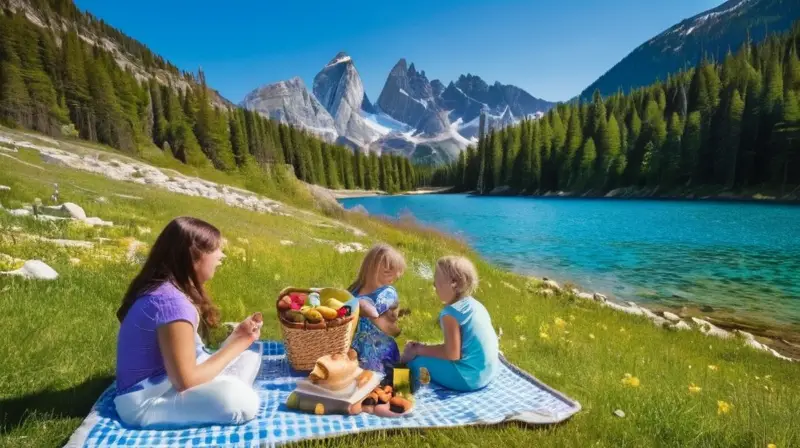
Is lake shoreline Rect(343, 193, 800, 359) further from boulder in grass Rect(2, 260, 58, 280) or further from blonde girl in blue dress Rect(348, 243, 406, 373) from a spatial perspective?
boulder in grass Rect(2, 260, 58, 280)

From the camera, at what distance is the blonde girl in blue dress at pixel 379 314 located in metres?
5.02

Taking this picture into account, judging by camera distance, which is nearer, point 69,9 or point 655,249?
point 655,249

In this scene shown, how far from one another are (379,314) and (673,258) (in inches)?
872

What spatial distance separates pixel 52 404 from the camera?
3898 millimetres

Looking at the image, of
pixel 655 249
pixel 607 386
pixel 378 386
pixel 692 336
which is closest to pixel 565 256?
pixel 655 249

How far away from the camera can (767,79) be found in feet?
238

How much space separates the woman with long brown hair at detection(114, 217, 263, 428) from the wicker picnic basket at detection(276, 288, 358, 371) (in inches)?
41.3

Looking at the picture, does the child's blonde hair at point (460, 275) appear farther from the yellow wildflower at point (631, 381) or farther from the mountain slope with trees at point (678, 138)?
the mountain slope with trees at point (678, 138)

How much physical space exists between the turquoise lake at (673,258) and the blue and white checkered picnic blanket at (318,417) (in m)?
12.2

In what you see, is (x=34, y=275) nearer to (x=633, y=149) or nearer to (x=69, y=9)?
(x=633, y=149)

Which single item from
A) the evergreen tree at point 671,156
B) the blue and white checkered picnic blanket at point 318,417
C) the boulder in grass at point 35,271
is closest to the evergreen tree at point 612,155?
the evergreen tree at point 671,156

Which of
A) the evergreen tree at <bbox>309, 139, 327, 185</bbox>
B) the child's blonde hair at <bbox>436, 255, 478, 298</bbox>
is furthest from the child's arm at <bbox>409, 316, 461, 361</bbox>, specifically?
the evergreen tree at <bbox>309, 139, 327, 185</bbox>

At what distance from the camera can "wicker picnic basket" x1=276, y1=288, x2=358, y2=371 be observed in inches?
189

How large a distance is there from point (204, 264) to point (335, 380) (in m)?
1.55
